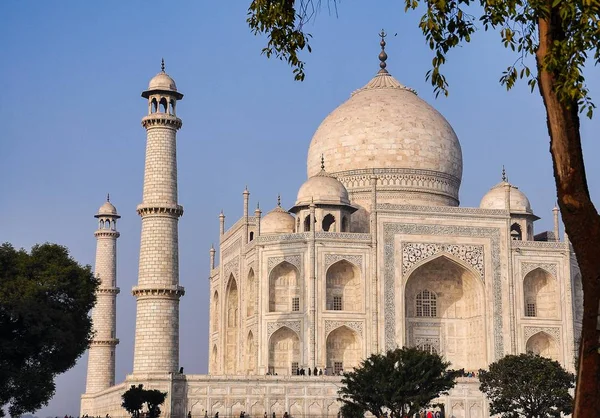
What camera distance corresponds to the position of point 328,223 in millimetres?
35906

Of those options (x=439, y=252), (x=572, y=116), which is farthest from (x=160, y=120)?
(x=572, y=116)

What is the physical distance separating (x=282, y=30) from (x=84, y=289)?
18078mm

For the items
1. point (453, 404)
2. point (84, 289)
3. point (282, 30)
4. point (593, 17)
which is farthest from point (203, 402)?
point (593, 17)

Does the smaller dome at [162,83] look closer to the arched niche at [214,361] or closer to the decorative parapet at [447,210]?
the decorative parapet at [447,210]

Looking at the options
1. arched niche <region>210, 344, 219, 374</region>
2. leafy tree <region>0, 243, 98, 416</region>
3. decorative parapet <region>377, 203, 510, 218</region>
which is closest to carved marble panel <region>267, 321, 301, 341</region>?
decorative parapet <region>377, 203, 510, 218</region>

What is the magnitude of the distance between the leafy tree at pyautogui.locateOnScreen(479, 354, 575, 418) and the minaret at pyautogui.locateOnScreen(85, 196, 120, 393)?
1888 cm

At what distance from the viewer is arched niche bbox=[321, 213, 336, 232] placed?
116 ft

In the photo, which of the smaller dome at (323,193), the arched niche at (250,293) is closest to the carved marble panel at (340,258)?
the smaller dome at (323,193)

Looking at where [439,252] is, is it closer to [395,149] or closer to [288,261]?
[288,261]

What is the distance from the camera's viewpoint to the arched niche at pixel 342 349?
33188 millimetres

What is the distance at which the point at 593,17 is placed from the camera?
8562 millimetres

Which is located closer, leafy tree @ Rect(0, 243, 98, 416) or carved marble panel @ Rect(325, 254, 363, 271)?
leafy tree @ Rect(0, 243, 98, 416)

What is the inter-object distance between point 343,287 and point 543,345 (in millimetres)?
7290

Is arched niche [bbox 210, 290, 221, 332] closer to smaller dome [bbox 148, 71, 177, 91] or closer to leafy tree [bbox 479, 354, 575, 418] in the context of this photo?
smaller dome [bbox 148, 71, 177, 91]
